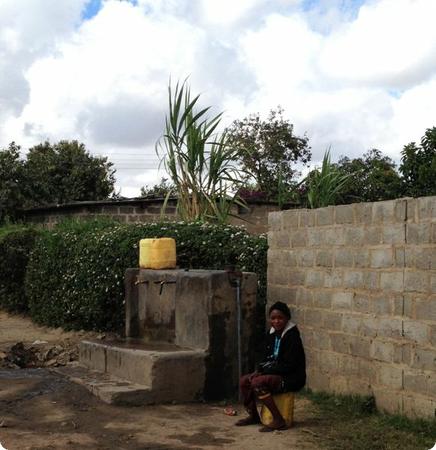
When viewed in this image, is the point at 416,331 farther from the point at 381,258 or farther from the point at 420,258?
the point at 381,258

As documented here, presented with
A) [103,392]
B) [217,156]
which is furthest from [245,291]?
[217,156]

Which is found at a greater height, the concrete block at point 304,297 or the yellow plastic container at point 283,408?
the concrete block at point 304,297

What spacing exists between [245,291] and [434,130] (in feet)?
26.0

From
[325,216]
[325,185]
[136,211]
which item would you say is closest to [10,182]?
[136,211]

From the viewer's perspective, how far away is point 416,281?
5.59 m

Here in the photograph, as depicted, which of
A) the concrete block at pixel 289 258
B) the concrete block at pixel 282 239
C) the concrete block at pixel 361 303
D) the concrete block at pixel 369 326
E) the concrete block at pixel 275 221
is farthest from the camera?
the concrete block at pixel 275 221

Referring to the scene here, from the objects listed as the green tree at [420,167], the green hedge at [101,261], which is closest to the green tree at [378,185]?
the green tree at [420,167]

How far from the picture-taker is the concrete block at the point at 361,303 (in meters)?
6.12

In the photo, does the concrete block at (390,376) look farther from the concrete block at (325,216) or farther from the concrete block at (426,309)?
the concrete block at (325,216)

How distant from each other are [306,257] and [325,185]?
1703mm

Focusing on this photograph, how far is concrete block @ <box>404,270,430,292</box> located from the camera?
5.50m

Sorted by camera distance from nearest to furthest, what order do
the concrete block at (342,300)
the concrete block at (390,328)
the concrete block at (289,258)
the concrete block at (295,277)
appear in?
the concrete block at (390,328), the concrete block at (342,300), the concrete block at (295,277), the concrete block at (289,258)

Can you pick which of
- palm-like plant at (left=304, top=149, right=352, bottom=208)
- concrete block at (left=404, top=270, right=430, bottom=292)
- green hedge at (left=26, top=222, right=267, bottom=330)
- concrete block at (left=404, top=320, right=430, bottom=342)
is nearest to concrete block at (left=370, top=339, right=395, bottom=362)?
concrete block at (left=404, top=320, right=430, bottom=342)

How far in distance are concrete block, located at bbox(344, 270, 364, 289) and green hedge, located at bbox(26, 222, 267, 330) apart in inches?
64.0
